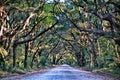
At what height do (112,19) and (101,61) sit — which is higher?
(112,19)

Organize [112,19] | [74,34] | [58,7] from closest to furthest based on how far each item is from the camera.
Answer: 1. [112,19]
2. [58,7]
3. [74,34]

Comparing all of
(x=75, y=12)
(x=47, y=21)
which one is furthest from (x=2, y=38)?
(x=75, y=12)

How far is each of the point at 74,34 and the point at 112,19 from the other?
142ft

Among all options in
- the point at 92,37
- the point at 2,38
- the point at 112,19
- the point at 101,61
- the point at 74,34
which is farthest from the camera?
the point at 74,34

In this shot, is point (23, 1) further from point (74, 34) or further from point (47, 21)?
point (74, 34)

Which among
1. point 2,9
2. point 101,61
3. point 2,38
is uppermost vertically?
point 2,9

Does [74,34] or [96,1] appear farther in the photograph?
[74,34]

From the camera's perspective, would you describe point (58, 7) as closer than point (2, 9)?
No

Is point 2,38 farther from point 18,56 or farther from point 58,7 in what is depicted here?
point 18,56

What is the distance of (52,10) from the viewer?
4147 cm

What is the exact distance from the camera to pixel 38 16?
38250 millimetres

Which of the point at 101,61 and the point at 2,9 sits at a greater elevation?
the point at 2,9

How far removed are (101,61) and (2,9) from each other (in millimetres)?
33545

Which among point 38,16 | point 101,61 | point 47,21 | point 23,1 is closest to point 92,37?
point 101,61
